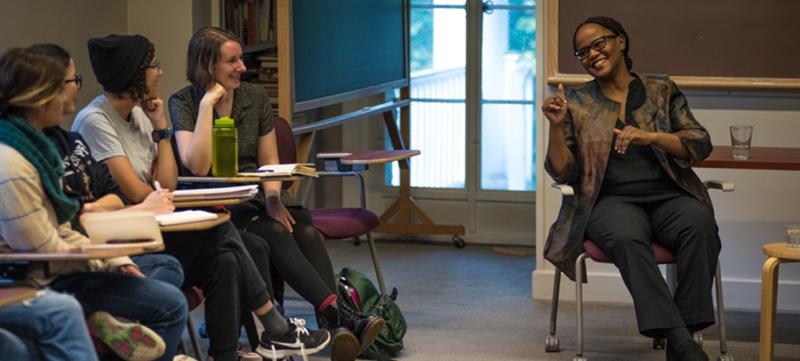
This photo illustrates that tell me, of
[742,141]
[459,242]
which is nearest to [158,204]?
[742,141]

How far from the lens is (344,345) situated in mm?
3842

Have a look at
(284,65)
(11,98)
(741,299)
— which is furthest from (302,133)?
(11,98)

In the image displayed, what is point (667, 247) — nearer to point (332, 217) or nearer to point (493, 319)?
point (493, 319)

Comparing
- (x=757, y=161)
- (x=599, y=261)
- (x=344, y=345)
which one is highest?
(x=757, y=161)

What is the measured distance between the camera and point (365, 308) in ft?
13.7

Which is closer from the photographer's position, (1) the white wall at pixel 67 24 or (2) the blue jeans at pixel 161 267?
(2) the blue jeans at pixel 161 267

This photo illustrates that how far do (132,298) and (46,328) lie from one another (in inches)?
13.5

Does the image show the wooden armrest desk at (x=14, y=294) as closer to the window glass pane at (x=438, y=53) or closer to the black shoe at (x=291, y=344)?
the black shoe at (x=291, y=344)

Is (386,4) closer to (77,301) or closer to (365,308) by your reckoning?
(365,308)

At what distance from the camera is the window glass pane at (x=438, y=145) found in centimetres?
651

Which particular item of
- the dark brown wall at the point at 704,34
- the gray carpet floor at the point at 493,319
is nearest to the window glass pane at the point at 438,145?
the gray carpet floor at the point at 493,319

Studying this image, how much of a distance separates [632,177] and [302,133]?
1.59 meters

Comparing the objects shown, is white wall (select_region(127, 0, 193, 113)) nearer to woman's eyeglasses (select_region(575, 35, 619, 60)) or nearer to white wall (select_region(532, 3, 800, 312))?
white wall (select_region(532, 3, 800, 312))

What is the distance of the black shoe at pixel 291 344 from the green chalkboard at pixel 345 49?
1280 mm
